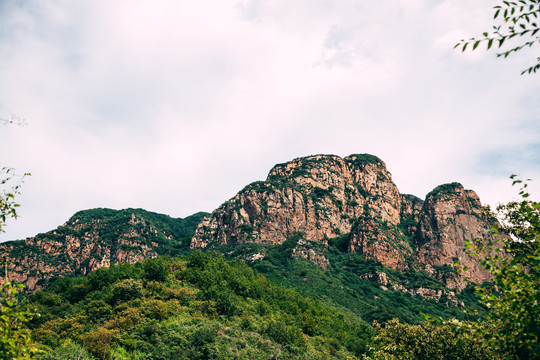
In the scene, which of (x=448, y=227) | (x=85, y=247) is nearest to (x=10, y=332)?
(x=448, y=227)

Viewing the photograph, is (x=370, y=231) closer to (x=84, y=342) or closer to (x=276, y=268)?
(x=276, y=268)

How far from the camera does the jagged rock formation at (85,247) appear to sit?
447 feet

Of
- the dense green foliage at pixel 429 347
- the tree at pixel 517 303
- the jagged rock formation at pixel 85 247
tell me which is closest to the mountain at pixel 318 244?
the jagged rock formation at pixel 85 247

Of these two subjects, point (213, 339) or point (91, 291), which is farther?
point (91, 291)

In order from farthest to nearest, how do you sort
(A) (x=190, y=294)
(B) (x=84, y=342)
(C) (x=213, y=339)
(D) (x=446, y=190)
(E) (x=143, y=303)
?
(D) (x=446, y=190) → (A) (x=190, y=294) → (E) (x=143, y=303) → (C) (x=213, y=339) → (B) (x=84, y=342)

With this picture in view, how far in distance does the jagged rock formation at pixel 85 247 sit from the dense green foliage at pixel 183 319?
328ft

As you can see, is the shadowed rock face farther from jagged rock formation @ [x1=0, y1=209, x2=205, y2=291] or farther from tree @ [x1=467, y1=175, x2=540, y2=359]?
tree @ [x1=467, y1=175, x2=540, y2=359]

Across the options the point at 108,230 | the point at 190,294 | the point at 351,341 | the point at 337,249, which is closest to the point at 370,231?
the point at 337,249

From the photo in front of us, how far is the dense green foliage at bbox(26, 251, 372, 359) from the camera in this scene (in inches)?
1244

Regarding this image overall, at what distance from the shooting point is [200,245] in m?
151

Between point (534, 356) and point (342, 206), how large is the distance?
588 feet

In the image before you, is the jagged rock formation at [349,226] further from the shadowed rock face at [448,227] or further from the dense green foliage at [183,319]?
the dense green foliage at [183,319]

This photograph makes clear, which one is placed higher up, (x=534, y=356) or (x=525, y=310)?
(x=525, y=310)

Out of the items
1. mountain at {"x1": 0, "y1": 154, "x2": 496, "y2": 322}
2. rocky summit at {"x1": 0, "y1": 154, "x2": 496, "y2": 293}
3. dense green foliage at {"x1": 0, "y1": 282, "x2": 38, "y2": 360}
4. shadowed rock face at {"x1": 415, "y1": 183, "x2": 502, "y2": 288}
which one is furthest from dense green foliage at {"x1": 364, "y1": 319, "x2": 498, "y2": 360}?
shadowed rock face at {"x1": 415, "y1": 183, "x2": 502, "y2": 288}
